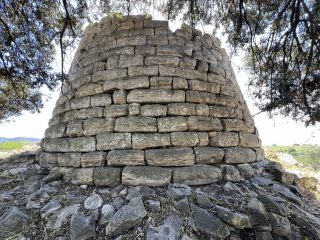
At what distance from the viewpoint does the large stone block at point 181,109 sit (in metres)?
3.62

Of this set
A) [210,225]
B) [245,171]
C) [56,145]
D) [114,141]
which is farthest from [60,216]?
[245,171]

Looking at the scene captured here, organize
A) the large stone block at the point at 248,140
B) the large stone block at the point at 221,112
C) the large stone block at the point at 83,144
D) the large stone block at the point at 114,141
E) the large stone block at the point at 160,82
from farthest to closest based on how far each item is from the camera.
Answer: the large stone block at the point at 248,140
the large stone block at the point at 221,112
the large stone block at the point at 160,82
the large stone block at the point at 83,144
the large stone block at the point at 114,141

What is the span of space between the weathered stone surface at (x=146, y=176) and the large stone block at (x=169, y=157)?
12 cm

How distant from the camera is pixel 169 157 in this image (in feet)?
10.9

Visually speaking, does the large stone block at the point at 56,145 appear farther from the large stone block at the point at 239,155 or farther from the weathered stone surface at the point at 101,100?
the large stone block at the point at 239,155

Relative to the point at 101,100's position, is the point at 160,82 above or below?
above

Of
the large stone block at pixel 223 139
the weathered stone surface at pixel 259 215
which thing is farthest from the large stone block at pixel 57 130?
the weathered stone surface at pixel 259 215

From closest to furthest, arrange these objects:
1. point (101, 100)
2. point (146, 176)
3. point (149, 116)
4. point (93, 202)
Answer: point (93, 202)
point (146, 176)
point (149, 116)
point (101, 100)

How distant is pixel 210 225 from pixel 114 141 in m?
A: 1.76

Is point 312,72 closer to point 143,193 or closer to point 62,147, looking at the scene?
point 143,193

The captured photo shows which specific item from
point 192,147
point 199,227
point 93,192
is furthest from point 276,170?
point 93,192

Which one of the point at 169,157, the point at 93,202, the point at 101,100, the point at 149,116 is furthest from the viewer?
the point at 101,100

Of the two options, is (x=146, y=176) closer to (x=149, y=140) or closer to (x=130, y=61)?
(x=149, y=140)

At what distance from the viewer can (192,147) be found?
353 centimetres
